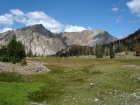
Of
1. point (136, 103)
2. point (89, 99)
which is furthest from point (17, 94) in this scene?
point (136, 103)

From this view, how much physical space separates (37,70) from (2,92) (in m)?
26.2

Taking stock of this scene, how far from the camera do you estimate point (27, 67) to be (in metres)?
54.9

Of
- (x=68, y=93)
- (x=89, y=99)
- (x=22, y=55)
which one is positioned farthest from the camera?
(x=22, y=55)

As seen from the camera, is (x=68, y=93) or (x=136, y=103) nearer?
(x=136, y=103)

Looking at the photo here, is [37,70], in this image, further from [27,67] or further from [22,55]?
[22,55]

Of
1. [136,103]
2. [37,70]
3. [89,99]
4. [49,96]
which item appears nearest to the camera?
[136,103]

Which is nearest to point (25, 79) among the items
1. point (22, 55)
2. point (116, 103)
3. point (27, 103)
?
point (27, 103)

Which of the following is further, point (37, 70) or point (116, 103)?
point (37, 70)

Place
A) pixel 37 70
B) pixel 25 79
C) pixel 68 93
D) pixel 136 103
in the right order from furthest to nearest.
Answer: pixel 37 70 → pixel 25 79 → pixel 68 93 → pixel 136 103

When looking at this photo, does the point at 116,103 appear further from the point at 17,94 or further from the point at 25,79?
the point at 25,79

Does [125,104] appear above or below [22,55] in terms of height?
below

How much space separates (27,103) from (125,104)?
1243 cm

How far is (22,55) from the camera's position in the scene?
250 ft

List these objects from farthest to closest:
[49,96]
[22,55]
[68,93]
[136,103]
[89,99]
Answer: [22,55]
[68,93]
[49,96]
[89,99]
[136,103]
